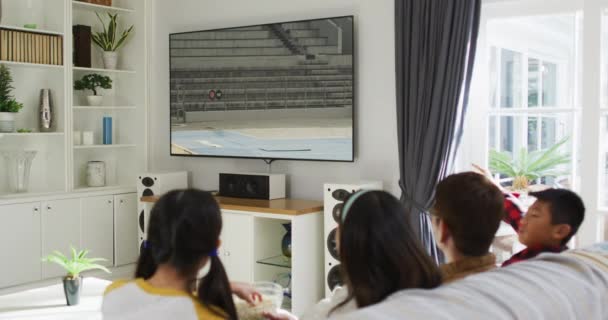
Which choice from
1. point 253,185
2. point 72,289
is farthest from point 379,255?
point 253,185

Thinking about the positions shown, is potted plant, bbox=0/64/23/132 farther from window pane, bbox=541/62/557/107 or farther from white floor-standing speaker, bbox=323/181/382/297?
window pane, bbox=541/62/557/107

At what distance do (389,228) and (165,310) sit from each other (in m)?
0.58

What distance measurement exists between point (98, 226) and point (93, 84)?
3.75 feet

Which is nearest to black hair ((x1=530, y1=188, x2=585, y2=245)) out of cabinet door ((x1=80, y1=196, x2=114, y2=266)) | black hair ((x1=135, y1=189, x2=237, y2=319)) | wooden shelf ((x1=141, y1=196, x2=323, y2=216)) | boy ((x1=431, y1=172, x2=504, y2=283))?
boy ((x1=431, y1=172, x2=504, y2=283))

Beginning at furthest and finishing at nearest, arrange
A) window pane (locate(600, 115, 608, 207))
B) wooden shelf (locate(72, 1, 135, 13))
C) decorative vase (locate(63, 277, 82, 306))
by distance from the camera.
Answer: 1. wooden shelf (locate(72, 1, 135, 13))
2. window pane (locate(600, 115, 608, 207))
3. decorative vase (locate(63, 277, 82, 306))

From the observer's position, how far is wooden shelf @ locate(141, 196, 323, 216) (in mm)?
4578

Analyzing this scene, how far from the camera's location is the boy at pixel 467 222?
6.35 ft

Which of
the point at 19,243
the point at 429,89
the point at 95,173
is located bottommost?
the point at 19,243

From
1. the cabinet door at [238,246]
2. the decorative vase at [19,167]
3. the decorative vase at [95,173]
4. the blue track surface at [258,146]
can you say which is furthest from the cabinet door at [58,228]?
the cabinet door at [238,246]

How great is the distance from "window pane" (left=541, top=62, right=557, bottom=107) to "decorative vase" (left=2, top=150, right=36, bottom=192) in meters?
3.64

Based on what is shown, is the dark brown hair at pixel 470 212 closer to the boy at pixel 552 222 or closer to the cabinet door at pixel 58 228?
the boy at pixel 552 222

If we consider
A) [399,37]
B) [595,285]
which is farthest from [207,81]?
[595,285]

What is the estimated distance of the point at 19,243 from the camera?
5.10 meters

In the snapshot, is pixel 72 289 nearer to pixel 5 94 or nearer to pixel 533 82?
pixel 5 94
